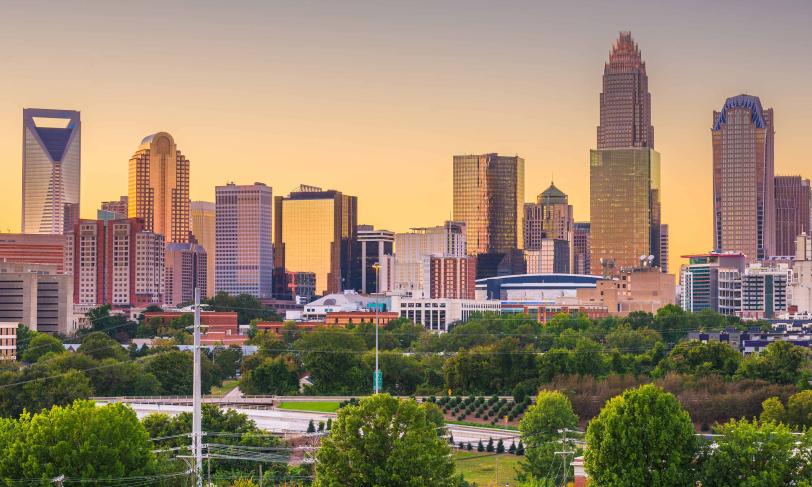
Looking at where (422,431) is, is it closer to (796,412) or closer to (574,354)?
(796,412)

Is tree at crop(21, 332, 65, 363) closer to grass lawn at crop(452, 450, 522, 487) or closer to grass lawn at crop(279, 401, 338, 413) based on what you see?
grass lawn at crop(279, 401, 338, 413)

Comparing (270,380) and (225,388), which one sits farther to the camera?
(225,388)

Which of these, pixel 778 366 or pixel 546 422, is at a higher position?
Answer: pixel 778 366

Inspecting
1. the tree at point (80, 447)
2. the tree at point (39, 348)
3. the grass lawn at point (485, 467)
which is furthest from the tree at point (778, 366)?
the tree at point (39, 348)

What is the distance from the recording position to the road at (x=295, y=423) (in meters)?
83.5

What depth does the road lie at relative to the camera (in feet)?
274

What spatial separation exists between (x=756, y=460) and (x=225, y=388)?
84847 millimetres

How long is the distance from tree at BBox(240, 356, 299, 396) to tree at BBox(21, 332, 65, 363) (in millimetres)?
24932

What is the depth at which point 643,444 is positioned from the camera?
1960 inches

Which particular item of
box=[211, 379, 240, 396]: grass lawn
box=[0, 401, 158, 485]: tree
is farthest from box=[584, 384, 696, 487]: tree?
box=[211, 379, 240, 396]: grass lawn

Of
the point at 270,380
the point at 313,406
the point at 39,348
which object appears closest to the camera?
the point at 313,406

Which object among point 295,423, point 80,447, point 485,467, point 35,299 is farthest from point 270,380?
point 35,299

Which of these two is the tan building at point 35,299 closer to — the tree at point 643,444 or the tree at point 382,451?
the tree at point 382,451

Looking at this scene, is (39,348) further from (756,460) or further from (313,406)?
(756,460)
